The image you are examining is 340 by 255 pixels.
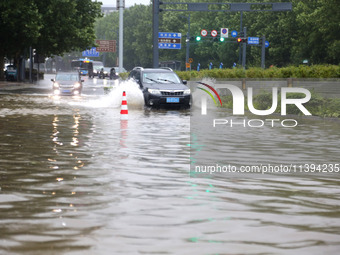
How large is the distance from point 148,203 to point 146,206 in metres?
0.18

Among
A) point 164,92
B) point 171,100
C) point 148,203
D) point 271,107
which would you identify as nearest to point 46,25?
point 164,92

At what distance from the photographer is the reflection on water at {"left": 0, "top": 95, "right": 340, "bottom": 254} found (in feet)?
20.3

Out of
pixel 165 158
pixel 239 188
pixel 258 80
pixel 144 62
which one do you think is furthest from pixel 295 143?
pixel 144 62

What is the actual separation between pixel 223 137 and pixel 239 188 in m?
7.62

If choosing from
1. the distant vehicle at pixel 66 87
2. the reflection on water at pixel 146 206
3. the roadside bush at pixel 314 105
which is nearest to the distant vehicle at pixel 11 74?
the distant vehicle at pixel 66 87

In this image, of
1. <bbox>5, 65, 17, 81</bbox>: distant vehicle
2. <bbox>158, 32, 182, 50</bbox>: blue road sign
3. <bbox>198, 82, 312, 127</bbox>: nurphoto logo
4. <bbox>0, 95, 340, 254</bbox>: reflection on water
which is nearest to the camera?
<bbox>0, 95, 340, 254</bbox>: reflection on water

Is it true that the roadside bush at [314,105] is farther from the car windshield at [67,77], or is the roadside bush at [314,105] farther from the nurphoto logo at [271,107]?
the car windshield at [67,77]

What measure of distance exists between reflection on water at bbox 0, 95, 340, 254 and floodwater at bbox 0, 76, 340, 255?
10mm

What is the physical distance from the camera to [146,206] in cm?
793

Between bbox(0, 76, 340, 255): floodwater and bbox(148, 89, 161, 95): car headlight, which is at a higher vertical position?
bbox(148, 89, 161, 95): car headlight

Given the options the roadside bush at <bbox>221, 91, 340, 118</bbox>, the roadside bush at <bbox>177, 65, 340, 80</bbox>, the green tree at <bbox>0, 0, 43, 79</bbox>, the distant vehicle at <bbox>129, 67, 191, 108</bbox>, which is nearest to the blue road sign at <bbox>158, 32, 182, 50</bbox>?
the green tree at <bbox>0, 0, 43, 79</bbox>

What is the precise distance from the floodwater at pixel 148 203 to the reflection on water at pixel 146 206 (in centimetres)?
1

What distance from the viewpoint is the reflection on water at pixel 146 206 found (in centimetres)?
618

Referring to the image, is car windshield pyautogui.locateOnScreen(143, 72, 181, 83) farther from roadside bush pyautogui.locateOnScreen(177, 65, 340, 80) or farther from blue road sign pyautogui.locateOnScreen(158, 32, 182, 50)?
blue road sign pyautogui.locateOnScreen(158, 32, 182, 50)
